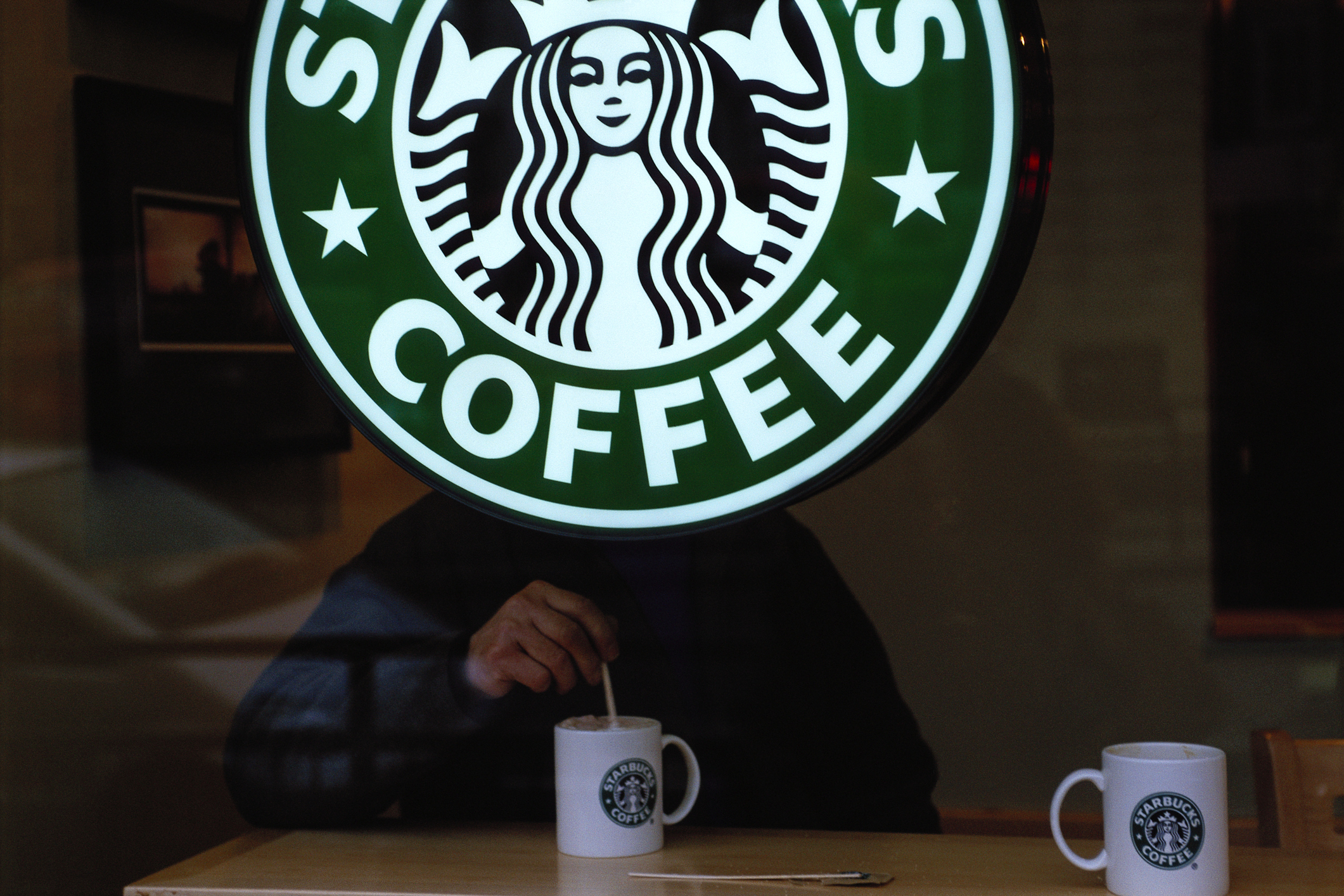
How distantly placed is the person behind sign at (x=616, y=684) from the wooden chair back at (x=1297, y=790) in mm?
335

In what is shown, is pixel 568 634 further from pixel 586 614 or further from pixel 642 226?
pixel 642 226

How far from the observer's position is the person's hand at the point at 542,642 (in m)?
1.17

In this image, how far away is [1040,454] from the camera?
160 cm

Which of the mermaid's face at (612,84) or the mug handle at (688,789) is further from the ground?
the mermaid's face at (612,84)

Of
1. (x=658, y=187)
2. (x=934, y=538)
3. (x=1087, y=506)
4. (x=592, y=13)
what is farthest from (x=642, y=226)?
(x=1087, y=506)

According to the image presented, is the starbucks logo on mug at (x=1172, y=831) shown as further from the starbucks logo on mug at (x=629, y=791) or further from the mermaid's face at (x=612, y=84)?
the mermaid's face at (x=612, y=84)

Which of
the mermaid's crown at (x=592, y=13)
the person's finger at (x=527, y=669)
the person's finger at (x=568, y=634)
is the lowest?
the person's finger at (x=527, y=669)

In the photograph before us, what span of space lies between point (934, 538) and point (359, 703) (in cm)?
71

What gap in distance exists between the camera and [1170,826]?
880 mm

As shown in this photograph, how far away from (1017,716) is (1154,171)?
71 cm

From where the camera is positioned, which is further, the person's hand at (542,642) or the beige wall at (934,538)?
the beige wall at (934,538)

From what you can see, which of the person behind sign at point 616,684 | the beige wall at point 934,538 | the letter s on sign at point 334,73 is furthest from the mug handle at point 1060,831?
the letter s on sign at point 334,73

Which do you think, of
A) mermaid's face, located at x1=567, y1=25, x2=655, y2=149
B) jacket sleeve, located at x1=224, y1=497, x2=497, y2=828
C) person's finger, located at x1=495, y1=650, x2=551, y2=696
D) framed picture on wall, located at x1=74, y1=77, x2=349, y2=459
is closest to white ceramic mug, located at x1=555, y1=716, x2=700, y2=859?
person's finger, located at x1=495, y1=650, x2=551, y2=696

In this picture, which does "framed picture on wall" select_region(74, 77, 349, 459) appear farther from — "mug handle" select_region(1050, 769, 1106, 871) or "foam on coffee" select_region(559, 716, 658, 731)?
"mug handle" select_region(1050, 769, 1106, 871)
